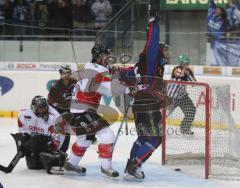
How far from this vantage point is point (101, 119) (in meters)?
7.08

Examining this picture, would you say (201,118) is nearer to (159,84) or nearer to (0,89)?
(159,84)

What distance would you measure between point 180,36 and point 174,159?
4250 mm

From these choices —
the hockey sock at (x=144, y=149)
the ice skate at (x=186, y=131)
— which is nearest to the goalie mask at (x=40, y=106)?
the hockey sock at (x=144, y=149)

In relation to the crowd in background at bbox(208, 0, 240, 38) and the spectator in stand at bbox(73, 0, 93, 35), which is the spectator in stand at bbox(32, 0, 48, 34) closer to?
the spectator in stand at bbox(73, 0, 93, 35)

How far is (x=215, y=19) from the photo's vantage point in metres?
11.9

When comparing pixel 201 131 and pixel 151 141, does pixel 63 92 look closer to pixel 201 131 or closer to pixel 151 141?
pixel 151 141

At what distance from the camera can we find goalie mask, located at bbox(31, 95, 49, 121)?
24.3 feet

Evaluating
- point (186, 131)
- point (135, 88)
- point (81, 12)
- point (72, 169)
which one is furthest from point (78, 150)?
point (81, 12)

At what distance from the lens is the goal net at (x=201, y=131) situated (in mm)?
7352

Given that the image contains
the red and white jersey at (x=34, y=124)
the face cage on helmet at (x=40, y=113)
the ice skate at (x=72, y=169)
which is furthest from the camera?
the red and white jersey at (x=34, y=124)

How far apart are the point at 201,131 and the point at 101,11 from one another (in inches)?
267

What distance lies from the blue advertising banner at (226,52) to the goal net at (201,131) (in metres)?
3.54

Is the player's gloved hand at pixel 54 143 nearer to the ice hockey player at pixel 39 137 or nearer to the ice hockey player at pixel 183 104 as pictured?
the ice hockey player at pixel 39 137

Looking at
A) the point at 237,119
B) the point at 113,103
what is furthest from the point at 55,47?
the point at 237,119
